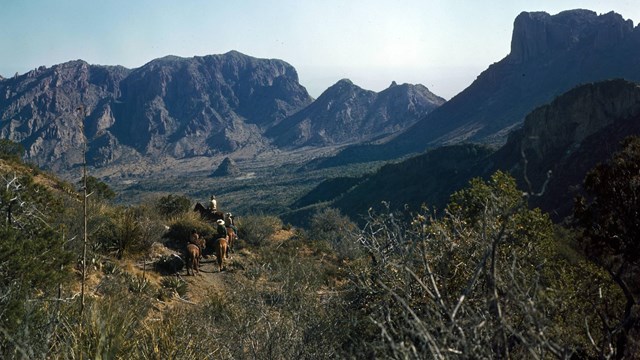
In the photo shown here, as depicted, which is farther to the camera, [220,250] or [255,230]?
[255,230]

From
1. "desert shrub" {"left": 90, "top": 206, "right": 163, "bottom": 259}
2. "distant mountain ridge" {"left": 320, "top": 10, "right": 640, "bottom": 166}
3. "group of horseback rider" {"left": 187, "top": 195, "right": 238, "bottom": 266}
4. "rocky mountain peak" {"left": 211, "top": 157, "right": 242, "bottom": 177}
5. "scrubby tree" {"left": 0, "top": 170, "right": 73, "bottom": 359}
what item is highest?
"distant mountain ridge" {"left": 320, "top": 10, "right": 640, "bottom": 166}

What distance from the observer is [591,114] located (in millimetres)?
55125

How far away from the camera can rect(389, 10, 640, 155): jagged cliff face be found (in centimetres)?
13138

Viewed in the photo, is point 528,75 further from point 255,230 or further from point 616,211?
point 616,211

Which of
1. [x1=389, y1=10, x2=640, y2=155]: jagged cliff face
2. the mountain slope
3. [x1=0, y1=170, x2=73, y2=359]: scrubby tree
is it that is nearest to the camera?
[x1=0, y1=170, x2=73, y2=359]: scrubby tree

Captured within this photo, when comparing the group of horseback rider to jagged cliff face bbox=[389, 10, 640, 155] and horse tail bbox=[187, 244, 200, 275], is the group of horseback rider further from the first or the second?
jagged cliff face bbox=[389, 10, 640, 155]

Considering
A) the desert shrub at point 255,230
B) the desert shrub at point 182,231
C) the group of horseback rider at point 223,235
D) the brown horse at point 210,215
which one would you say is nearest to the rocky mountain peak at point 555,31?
the desert shrub at point 255,230

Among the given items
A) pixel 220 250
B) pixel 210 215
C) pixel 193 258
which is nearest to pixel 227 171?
pixel 210 215

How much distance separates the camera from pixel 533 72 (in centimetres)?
15662

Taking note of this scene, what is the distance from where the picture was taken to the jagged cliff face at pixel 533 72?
131 metres

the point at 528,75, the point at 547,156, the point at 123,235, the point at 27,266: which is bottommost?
the point at 547,156

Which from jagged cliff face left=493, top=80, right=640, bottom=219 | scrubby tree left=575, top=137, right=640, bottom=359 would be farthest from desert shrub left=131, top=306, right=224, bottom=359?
jagged cliff face left=493, top=80, right=640, bottom=219

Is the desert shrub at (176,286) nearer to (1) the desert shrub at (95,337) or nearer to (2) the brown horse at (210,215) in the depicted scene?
(1) the desert shrub at (95,337)

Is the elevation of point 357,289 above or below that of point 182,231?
below
